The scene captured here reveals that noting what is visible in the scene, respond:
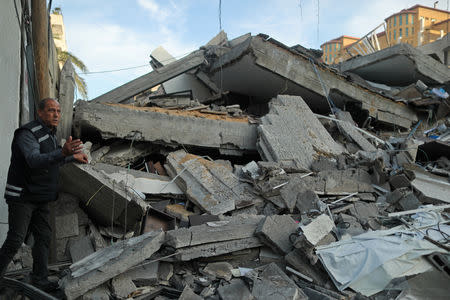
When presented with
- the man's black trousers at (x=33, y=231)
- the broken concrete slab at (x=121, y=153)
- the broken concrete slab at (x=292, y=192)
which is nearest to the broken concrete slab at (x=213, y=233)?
the broken concrete slab at (x=292, y=192)

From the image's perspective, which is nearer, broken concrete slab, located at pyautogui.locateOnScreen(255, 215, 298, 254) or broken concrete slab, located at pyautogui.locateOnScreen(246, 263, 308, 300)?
broken concrete slab, located at pyautogui.locateOnScreen(246, 263, 308, 300)

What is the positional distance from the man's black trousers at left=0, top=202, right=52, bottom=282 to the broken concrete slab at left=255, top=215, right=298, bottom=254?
217cm

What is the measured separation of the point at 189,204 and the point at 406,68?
9.14 metres

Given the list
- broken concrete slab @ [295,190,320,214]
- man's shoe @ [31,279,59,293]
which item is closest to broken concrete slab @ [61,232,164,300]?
man's shoe @ [31,279,59,293]

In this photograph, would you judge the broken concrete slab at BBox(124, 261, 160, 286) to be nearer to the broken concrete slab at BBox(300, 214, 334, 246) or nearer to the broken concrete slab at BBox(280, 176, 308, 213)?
the broken concrete slab at BBox(300, 214, 334, 246)

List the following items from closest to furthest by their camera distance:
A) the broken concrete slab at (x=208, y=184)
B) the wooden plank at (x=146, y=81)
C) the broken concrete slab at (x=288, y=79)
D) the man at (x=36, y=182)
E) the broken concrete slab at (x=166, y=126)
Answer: the man at (x=36, y=182) < the broken concrete slab at (x=208, y=184) < the broken concrete slab at (x=166, y=126) < the wooden plank at (x=146, y=81) < the broken concrete slab at (x=288, y=79)

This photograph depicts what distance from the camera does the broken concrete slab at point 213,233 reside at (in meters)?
3.83

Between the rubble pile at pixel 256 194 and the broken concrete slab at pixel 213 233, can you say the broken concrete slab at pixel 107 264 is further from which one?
the broken concrete slab at pixel 213 233

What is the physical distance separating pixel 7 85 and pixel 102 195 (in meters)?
1.77

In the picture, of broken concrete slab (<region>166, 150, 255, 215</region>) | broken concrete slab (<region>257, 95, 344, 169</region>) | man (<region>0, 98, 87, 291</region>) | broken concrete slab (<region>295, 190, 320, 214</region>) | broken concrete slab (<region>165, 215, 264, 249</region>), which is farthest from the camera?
broken concrete slab (<region>257, 95, 344, 169</region>)

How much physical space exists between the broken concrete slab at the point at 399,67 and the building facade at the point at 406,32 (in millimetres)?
2321

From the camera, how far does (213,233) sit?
13.2 feet

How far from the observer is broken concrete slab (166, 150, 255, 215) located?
5.21 metres

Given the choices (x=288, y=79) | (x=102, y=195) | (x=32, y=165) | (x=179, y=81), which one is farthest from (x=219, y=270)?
(x=179, y=81)
